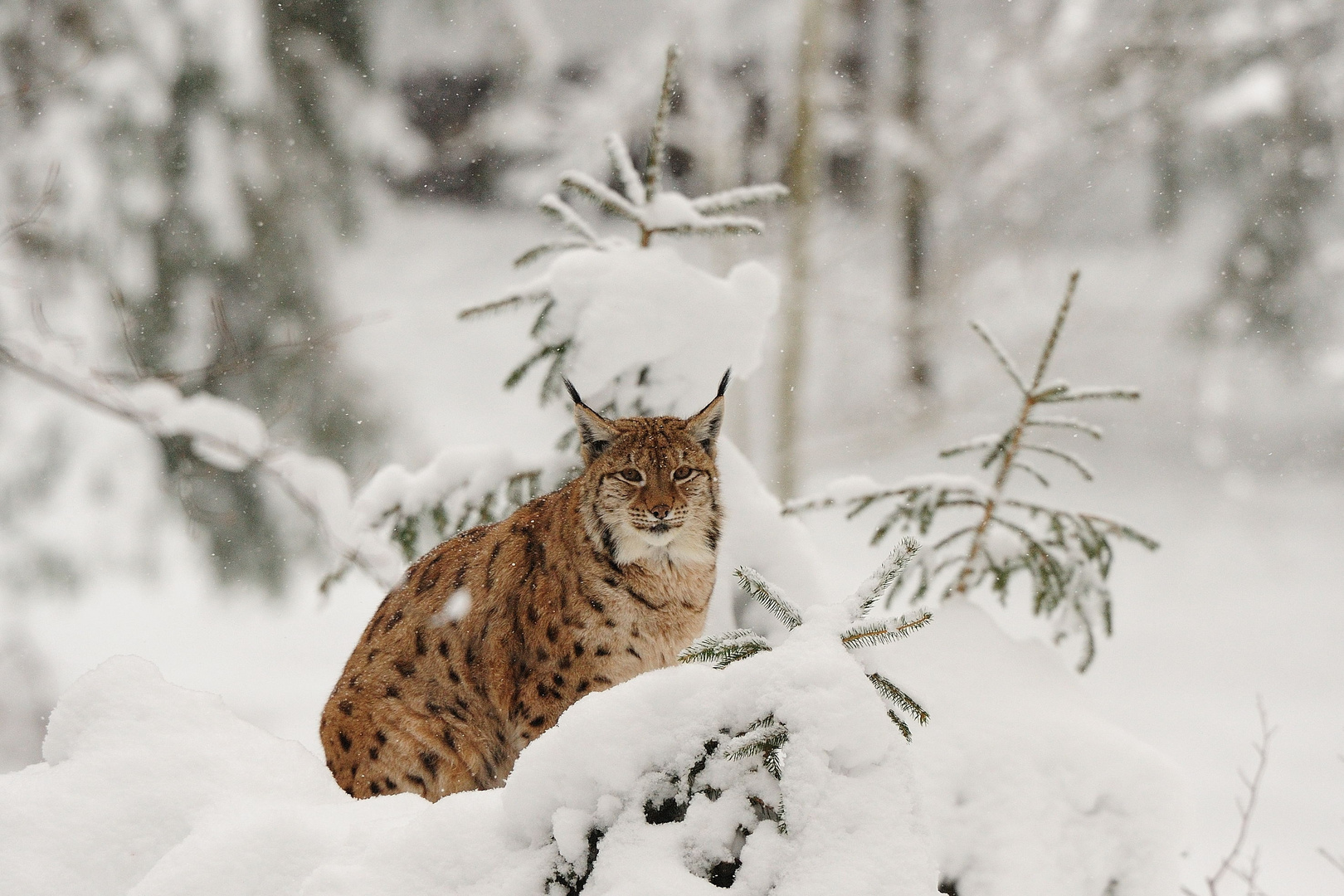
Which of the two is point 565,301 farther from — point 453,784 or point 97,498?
point 97,498

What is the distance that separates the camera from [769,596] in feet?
5.20

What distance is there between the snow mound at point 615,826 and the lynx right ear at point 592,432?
56.0 inches

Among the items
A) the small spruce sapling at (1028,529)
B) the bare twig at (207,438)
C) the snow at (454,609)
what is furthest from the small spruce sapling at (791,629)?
the bare twig at (207,438)

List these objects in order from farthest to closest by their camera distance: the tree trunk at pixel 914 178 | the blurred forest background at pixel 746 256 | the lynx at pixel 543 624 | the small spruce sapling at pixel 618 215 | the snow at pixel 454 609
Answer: the tree trunk at pixel 914 178 → the blurred forest background at pixel 746 256 → the small spruce sapling at pixel 618 215 → the snow at pixel 454 609 → the lynx at pixel 543 624

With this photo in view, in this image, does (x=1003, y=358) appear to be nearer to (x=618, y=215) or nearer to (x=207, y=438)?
(x=618, y=215)

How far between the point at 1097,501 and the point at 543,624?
15.4 m

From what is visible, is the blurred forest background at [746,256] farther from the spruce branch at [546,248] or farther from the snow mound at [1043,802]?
the snow mound at [1043,802]

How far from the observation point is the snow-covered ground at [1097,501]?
10.8m

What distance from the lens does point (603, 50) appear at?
13867mm

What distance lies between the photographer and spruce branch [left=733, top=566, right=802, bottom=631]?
61.9 inches

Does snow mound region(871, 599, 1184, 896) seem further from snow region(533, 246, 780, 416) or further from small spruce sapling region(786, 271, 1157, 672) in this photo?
snow region(533, 246, 780, 416)

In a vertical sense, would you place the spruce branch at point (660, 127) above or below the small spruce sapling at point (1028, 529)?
above

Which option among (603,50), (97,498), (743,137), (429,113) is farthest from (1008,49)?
(97,498)

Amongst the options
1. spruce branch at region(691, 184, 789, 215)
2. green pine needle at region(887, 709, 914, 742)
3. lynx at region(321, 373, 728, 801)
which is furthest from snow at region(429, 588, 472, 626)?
green pine needle at region(887, 709, 914, 742)
